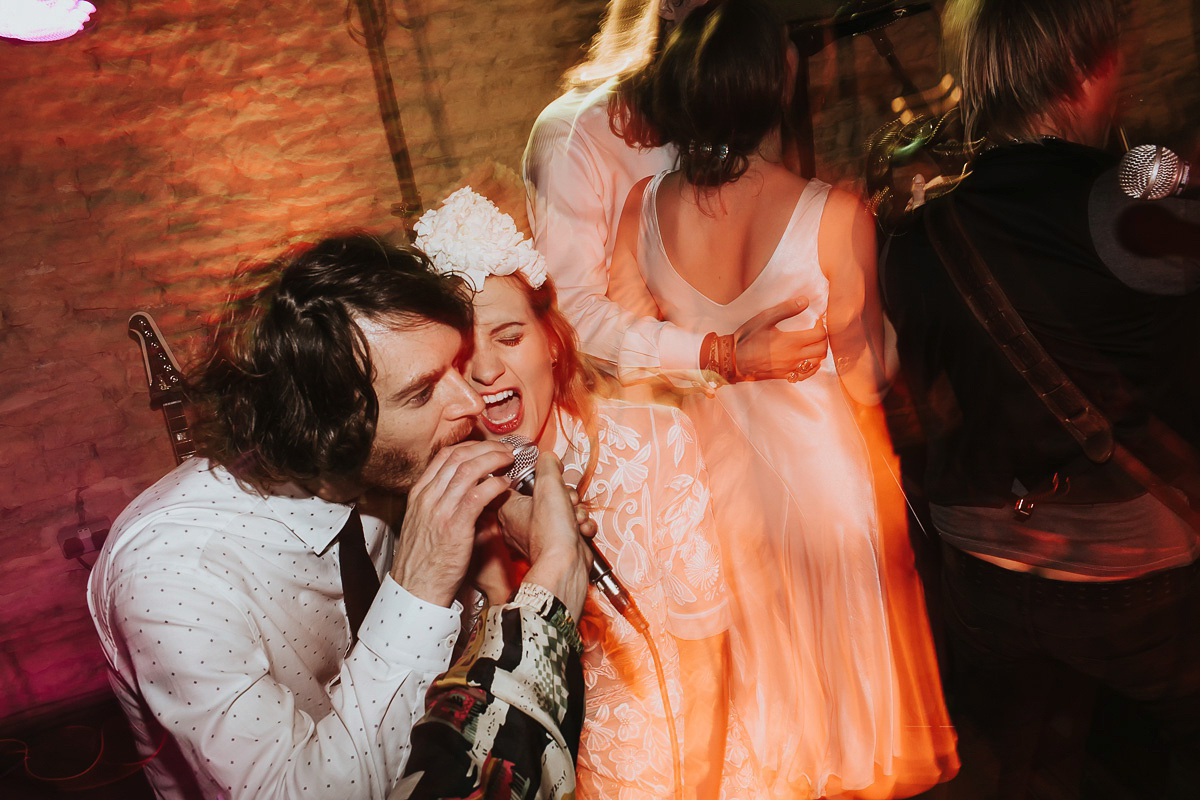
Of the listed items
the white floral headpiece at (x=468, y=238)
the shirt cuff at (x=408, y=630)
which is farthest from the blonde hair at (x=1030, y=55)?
the shirt cuff at (x=408, y=630)

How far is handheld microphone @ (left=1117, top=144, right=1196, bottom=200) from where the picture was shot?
41.1 inches

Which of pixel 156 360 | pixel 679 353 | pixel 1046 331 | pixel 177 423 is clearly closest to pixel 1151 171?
pixel 1046 331

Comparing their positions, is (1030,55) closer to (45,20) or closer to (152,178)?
(152,178)

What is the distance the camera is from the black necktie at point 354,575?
1.37m

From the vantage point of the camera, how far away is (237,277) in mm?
1315

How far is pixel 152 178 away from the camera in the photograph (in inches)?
82.0

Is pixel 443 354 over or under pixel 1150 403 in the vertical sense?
over

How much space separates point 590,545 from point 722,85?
1.09 metres

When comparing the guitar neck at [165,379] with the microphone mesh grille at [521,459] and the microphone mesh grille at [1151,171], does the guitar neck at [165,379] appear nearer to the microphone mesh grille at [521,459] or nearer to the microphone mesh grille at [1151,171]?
the microphone mesh grille at [521,459]

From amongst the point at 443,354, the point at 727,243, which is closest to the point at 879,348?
the point at 727,243

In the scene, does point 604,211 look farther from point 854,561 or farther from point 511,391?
point 854,561

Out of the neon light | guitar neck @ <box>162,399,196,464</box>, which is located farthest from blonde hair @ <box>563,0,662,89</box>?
guitar neck @ <box>162,399,196,464</box>

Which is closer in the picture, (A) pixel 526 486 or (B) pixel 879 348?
(A) pixel 526 486

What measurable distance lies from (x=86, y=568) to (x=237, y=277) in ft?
6.04
